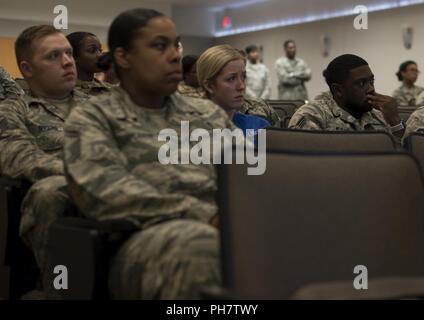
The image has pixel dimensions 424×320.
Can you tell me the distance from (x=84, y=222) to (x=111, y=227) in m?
0.15

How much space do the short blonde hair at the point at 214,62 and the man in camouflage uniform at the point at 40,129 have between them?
Answer: 0.57 m

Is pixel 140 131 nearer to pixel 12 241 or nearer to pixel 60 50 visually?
pixel 12 241

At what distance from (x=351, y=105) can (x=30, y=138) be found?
5.68 ft

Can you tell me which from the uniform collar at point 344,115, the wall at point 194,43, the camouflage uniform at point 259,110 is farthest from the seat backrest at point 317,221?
the wall at point 194,43

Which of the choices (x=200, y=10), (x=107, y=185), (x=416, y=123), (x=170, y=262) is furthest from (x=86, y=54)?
(x=200, y=10)

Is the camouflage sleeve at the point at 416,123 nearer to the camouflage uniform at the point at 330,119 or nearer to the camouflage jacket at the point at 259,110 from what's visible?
the camouflage uniform at the point at 330,119

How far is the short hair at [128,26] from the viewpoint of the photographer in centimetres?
217

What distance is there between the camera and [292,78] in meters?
12.8

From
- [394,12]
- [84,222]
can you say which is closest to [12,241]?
[84,222]

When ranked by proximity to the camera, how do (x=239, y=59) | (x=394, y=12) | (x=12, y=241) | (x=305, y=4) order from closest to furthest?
(x=12, y=241) < (x=239, y=59) < (x=394, y=12) < (x=305, y=4)

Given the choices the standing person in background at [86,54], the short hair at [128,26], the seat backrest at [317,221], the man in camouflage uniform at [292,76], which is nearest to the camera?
the seat backrest at [317,221]

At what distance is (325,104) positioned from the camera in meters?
3.85

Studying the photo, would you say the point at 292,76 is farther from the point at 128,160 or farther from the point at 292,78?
the point at 128,160

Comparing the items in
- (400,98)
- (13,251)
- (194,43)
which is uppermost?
(194,43)
